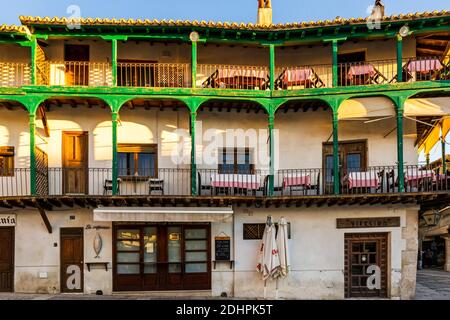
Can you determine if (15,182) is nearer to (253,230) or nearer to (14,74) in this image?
(14,74)

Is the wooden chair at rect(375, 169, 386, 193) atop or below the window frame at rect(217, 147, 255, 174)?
below

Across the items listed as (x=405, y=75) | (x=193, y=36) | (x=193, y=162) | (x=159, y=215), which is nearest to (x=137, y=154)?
(x=193, y=162)

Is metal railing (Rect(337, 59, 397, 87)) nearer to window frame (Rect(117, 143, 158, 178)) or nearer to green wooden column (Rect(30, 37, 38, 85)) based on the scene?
window frame (Rect(117, 143, 158, 178))

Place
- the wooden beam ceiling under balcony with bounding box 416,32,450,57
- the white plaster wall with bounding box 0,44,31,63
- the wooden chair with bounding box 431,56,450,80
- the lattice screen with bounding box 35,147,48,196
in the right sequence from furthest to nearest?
the wooden beam ceiling under balcony with bounding box 416,32,450,57 < the white plaster wall with bounding box 0,44,31,63 < the wooden chair with bounding box 431,56,450,80 < the lattice screen with bounding box 35,147,48,196

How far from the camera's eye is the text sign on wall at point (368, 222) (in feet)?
47.3

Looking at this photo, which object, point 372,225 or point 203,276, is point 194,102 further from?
point 372,225

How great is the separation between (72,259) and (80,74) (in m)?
6.50

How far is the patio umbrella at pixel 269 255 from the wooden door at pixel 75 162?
6363 mm

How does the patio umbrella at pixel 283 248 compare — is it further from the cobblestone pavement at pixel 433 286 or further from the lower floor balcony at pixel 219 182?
the cobblestone pavement at pixel 433 286

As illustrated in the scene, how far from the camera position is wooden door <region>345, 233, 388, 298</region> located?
14.5 meters

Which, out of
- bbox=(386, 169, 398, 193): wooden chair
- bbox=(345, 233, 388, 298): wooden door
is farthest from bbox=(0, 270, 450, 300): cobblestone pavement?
bbox=(386, 169, 398, 193): wooden chair

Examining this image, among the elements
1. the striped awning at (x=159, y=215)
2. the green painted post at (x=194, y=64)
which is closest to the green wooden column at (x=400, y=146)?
the striped awning at (x=159, y=215)

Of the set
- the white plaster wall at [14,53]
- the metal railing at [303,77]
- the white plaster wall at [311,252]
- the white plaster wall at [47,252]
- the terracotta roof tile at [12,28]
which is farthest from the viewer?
the white plaster wall at [14,53]

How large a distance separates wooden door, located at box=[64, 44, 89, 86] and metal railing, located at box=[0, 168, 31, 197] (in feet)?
11.6
